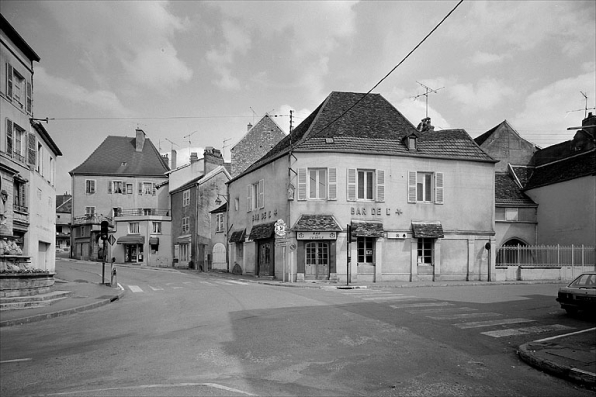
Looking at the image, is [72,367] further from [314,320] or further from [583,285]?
[583,285]

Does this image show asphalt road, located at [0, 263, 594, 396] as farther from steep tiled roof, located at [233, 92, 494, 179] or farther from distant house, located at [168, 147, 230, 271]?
distant house, located at [168, 147, 230, 271]

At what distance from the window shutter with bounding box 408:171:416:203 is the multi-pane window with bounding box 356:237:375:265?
337 centimetres

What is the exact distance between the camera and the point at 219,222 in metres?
40.8

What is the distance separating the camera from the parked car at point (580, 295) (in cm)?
1262

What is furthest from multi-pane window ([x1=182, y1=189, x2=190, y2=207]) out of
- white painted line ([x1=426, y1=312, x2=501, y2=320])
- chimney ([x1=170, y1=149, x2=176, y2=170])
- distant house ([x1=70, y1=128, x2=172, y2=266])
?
white painted line ([x1=426, y1=312, x2=501, y2=320])

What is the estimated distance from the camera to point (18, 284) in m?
15.4

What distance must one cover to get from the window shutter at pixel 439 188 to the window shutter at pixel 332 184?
20.3 ft

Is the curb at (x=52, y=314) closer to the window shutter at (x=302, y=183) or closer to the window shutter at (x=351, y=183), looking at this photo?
the window shutter at (x=302, y=183)

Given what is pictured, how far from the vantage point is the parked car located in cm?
1262

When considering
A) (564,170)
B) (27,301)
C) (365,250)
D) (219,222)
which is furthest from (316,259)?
(564,170)

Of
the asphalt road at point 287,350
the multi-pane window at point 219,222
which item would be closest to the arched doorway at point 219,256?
the multi-pane window at point 219,222

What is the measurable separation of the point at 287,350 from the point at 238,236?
2542cm

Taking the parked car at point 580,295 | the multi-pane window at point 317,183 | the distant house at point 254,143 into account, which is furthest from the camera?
the distant house at point 254,143

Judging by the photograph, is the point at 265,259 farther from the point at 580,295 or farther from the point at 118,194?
the point at 118,194
